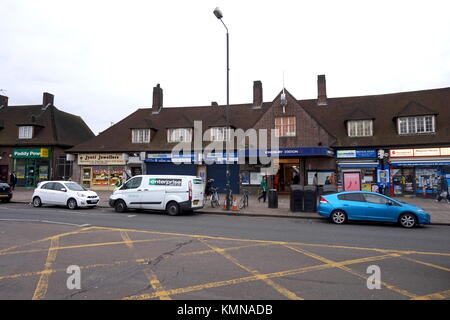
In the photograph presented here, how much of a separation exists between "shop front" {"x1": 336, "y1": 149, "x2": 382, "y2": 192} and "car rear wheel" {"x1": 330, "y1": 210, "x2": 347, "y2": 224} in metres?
11.4

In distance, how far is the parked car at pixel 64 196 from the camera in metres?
15.8

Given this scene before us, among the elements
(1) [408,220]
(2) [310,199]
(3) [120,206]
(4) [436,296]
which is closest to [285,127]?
(2) [310,199]

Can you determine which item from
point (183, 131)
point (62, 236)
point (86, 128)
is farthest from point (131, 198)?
point (86, 128)

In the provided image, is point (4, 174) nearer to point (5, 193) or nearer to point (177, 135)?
point (5, 193)

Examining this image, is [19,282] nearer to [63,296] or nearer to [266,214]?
[63,296]

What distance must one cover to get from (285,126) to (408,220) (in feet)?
46.2

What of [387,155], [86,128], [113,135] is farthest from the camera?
[86,128]

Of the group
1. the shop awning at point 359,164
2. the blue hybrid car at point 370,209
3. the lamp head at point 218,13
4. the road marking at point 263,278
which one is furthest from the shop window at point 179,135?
the road marking at point 263,278

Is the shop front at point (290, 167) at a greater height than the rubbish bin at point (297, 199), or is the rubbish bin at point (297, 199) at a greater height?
the shop front at point (290, 167)

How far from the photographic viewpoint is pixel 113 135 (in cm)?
2945

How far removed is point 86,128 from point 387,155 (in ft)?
113

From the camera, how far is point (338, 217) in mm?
11906

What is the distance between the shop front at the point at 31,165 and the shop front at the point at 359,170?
27422mm

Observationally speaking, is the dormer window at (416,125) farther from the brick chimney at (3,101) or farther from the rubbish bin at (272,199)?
the brick chimney at (3,101)
